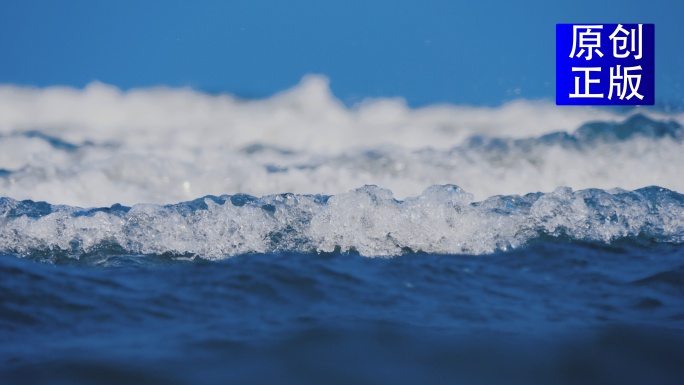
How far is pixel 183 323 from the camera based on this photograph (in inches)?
83.8

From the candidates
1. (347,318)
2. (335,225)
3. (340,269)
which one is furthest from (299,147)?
(347,318)

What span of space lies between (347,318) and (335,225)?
94cm

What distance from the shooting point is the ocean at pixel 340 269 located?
6.09 ft

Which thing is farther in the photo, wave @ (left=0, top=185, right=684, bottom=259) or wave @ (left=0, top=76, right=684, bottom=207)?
wave @ (left=0, top=76, right=684, bottom=207)

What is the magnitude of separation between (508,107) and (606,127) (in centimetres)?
76

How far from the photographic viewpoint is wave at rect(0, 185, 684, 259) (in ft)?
9.71

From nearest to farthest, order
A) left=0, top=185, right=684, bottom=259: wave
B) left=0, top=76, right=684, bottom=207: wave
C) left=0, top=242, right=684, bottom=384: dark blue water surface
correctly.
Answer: left=0, top=242, right=684, bottom=384: dark blue water surface, left=0, top=185, right=684, bottom=259: wave, left=0, top=76, right=684, bottom=207: wave

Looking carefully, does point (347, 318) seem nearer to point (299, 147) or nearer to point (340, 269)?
point (340, 269)

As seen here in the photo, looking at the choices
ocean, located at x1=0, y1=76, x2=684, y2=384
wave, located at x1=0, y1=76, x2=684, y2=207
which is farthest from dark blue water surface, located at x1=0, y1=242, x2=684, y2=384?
wave, located at x1=0, y1=76, x2=684, y2=207

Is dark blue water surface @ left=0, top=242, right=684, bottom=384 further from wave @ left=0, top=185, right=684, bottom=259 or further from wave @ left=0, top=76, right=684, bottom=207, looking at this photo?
wave @ left=0, top=76, right=684, bottom=207

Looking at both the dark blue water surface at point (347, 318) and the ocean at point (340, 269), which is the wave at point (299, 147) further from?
the dark blue water surface at point (347, 318)

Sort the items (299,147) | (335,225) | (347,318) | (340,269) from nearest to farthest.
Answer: (347,318) → (340,269) → (335,225) → (299,147)

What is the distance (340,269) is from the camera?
2615 millimetres

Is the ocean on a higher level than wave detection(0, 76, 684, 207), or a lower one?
lower
